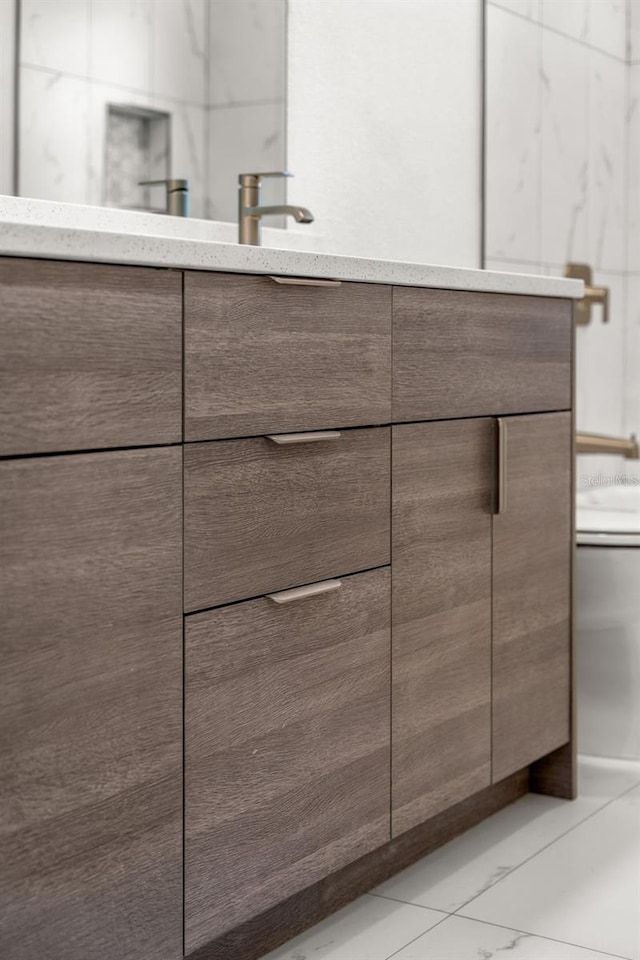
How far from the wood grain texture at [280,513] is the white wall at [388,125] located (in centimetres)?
88

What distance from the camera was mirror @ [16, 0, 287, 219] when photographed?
1.80 meters

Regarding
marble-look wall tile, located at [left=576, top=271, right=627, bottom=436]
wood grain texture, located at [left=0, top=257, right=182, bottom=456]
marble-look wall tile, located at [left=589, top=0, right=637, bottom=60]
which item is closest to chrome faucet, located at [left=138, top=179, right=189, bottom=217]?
wood grain texture, located at [left=0, top=257, right=182, bottom=456]

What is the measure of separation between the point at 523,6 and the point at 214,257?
221cm

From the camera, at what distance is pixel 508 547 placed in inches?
78.7

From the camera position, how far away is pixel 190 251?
4.25ft

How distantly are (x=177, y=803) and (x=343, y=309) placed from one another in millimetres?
662

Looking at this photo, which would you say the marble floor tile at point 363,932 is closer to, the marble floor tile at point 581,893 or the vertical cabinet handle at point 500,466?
the marble floor tile at point 581,893

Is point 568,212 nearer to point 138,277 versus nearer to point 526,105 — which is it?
point 526,105

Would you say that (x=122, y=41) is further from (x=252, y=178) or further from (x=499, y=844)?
(x=499, y=844)

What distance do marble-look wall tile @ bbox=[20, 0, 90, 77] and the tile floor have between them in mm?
1338

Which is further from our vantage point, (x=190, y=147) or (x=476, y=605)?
(x=190, y=147)

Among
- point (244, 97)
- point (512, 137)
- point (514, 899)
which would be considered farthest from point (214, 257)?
point (512, 137)

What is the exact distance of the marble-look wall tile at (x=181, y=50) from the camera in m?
2.00

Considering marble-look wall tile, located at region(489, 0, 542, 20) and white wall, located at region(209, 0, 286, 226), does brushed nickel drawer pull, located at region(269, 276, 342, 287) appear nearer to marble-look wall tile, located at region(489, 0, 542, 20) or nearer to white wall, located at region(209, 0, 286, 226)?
white wall, located at region(209, 0, 286, 226)
